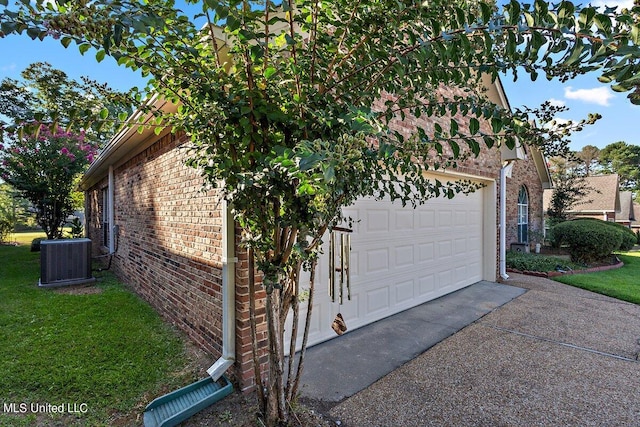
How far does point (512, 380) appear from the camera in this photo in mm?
3277

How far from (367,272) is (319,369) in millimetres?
1724

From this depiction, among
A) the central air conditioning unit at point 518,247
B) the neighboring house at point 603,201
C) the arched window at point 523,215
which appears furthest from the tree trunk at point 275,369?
the neighboring house at point 603,201

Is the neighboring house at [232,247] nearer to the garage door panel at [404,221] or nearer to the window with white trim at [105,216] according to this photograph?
the garage door panel at [404,221]

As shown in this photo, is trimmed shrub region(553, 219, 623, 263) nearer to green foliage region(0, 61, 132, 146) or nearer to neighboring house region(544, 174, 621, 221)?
neighboring house region(544, 174, 621, 221)

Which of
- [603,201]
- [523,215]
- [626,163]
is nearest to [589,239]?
[523,215]

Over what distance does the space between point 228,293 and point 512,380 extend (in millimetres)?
2985

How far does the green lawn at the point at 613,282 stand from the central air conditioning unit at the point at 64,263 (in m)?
10.9

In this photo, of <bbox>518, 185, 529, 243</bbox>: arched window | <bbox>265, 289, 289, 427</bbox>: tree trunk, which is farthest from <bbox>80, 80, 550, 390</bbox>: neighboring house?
<bbox>518, 185, 529, 243</bbox>: arched window

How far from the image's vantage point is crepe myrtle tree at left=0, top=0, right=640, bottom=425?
1448 mm

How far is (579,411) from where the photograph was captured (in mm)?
2801

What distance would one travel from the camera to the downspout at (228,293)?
3.00m

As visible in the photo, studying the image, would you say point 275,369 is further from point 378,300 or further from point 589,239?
point 589,239

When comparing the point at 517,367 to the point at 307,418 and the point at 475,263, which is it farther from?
the point at 475,263

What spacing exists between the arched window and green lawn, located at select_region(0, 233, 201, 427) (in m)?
13.0
